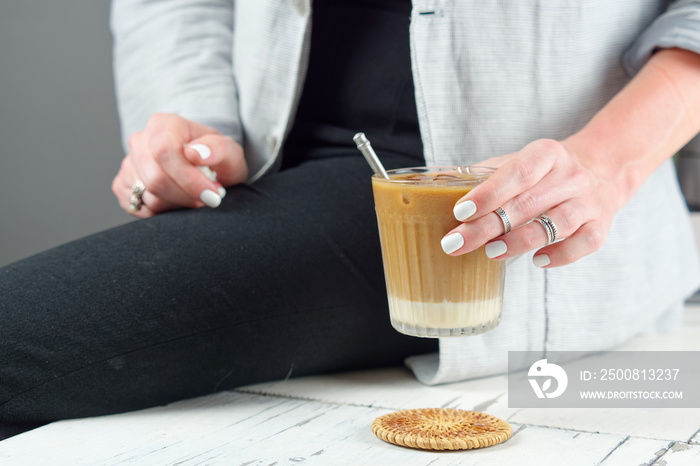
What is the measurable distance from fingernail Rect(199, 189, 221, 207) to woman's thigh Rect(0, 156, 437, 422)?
13mm

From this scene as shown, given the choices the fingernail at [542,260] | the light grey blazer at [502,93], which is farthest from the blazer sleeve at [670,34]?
the fingernail at [542,260]

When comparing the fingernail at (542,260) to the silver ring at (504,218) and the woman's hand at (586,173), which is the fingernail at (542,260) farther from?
the silver ring at (504,218)

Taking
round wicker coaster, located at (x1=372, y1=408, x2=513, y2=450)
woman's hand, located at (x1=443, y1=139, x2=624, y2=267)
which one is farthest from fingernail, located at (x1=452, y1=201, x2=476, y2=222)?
round wicker coaster, located at (x1=372, y1=408, x2=513, y2=450)

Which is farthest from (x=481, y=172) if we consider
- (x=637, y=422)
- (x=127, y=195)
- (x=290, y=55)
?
(x=127, y=195)

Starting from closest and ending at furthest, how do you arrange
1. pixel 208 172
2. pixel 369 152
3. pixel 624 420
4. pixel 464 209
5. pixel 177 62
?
pixel 464 209, pixel 369 152, pixel 624 420, pixel 208 172, pixel 177 62

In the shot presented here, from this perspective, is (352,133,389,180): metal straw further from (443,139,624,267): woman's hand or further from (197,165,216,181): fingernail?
(197,165,216,181): fingernail

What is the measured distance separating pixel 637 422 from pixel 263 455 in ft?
1.73

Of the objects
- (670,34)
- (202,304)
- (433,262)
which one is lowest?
(202,304)

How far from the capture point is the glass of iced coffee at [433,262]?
86cm

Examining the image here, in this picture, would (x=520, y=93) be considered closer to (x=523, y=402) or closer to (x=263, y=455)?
(x=523, y=402)

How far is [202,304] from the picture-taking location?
111 cm

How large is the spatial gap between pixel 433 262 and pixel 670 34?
0.58 metres

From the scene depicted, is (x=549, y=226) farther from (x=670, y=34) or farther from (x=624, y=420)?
(x=670, y=34)

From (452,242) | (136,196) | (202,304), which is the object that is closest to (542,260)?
(452,242)
